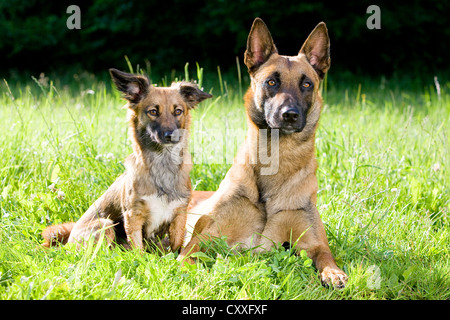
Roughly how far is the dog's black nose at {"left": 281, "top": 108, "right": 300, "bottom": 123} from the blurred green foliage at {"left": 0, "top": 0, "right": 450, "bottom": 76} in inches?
274

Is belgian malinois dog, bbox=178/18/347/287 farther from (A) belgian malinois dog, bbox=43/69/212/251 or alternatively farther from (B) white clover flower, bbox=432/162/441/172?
(B) white clover flower, bbox=432/162/441/172

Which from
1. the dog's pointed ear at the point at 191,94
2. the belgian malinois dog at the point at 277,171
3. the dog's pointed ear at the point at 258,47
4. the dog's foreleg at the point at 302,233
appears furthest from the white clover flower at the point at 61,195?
the dog's pointed ear at the point at 258,47

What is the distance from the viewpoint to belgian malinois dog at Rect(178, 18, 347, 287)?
3199mm

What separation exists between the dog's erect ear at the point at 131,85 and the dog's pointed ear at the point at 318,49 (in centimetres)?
112

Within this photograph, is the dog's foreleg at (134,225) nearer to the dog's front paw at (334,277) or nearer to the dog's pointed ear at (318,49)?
the dog's front paw at (334,277)

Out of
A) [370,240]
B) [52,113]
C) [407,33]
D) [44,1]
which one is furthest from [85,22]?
[370,240]

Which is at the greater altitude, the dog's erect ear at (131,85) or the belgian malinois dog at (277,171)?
the dog's erect ear at (131,85)

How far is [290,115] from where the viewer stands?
10.2 ft

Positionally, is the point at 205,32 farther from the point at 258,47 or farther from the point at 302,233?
the point at 302,233

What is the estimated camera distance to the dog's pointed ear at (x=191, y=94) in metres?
3.50

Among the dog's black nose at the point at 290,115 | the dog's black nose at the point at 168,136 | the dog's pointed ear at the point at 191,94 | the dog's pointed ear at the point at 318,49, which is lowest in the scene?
the dog's black nose at the point at 168,136

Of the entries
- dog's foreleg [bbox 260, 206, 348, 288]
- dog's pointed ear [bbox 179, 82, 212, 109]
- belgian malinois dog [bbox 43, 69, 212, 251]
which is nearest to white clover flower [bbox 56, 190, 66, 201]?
belgian malinois dog [bbox 43, 69, 212, 251]

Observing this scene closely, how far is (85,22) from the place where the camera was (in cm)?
1084

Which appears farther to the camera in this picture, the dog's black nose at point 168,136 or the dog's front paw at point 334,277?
the dog's black nose at point 168,136
